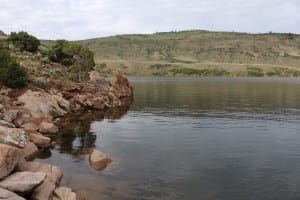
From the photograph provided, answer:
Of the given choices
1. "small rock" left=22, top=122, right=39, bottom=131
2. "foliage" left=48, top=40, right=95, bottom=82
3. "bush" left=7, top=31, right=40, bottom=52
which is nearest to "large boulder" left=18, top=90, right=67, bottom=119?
"small rock" left=22, top=122, right=39, bottom=131

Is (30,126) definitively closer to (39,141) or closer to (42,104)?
(39,141)

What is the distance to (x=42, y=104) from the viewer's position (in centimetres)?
5619

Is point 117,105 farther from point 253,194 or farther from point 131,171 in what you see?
point 253,194

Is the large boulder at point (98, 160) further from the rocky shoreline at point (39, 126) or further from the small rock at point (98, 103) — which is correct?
the small rock at point (98, 103)

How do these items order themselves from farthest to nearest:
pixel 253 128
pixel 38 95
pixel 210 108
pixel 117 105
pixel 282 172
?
pixel 117 105
pixel 210 108
pixel 38 95
pixel 253 128
pixel 282 172

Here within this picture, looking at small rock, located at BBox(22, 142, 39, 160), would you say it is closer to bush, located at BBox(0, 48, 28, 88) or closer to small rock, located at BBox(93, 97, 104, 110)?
bush, located at BBox(0, 48, 28, 88)

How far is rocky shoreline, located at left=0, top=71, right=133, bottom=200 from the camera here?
2502cm

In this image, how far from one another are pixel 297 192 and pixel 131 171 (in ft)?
42.8

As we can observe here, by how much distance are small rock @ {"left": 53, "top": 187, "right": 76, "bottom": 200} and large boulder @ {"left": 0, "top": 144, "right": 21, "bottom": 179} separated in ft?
11.0

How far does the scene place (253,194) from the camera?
27.4 meters

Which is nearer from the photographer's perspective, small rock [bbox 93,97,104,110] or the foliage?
small rock [bbox 93,97,104,110]

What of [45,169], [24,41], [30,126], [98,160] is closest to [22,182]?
[45,169]

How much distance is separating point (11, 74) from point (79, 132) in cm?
2034

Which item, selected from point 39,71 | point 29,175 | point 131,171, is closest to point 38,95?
point 39,71
